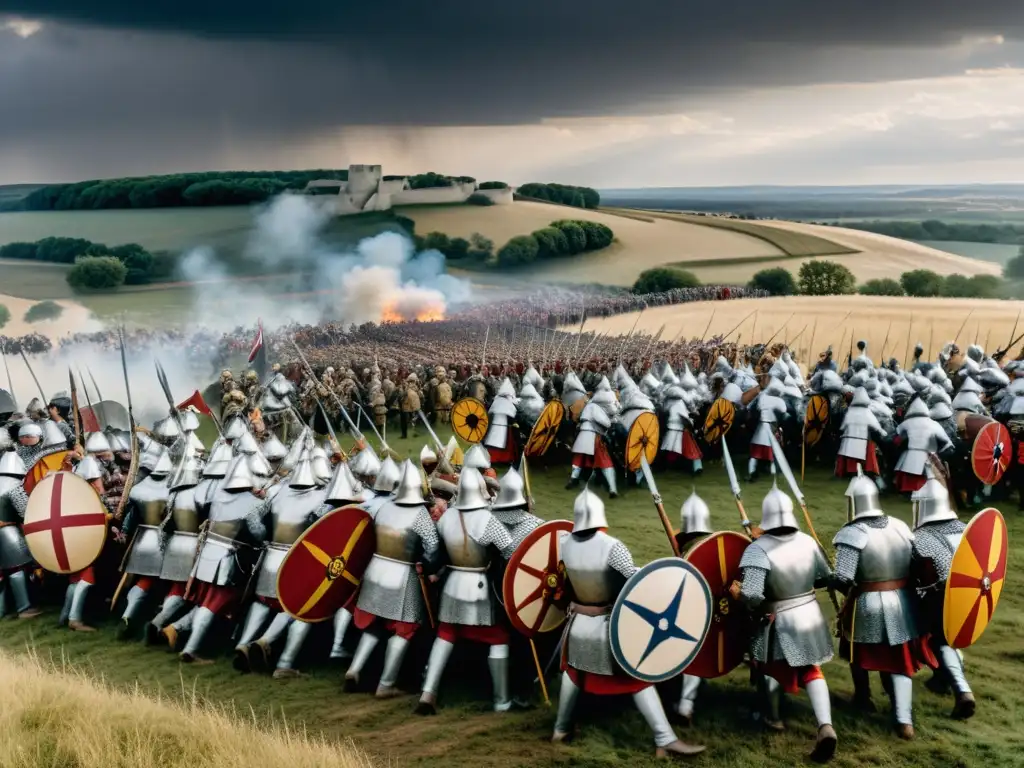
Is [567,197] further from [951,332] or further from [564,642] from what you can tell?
[564,642]

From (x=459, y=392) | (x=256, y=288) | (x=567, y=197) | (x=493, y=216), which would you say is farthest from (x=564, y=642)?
(x=567, y=197)

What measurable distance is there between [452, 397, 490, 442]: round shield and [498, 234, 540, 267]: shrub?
27895 millimetres

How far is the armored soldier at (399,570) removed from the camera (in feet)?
22.8

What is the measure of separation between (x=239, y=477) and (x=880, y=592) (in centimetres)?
453

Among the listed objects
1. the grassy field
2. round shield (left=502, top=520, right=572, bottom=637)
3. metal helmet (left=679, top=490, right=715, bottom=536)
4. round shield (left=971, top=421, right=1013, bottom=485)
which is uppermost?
metal helmet (left=679, top=490, right=715, bottom=536)

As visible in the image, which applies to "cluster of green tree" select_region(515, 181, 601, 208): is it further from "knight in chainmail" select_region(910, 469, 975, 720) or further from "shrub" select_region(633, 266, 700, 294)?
"knight in chainmail" select_region(910, 469, 975, 720)

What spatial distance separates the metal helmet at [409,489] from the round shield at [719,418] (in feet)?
23.3

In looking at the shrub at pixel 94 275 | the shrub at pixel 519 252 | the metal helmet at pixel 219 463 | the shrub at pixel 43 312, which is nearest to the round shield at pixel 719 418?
the metal helmet at pixel 219 463

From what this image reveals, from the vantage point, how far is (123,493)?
908 cm

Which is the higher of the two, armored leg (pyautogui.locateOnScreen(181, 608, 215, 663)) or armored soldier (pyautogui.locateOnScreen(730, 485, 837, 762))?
armored soldier (pyautogui.locateOnScreen(730, 485, 837, 762))

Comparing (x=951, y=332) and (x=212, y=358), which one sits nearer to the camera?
(x=212, y=358)

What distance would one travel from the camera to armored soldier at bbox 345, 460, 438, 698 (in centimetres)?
694

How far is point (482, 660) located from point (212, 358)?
62.8ft

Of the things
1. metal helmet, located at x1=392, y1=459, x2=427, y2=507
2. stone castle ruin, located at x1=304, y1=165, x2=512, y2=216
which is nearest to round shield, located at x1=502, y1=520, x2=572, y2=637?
metal helmet, located at x1=392, y1=459, x2=427, y2=507
